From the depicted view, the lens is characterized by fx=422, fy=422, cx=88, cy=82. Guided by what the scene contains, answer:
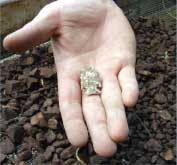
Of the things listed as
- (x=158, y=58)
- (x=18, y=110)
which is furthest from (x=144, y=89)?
(x=18, y=110)

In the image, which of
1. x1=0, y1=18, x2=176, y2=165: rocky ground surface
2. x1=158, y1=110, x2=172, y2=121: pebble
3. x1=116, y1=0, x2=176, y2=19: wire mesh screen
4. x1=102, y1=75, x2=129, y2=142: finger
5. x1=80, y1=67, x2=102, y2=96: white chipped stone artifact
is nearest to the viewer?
x1=102, y1=75, x2=129, y2=142: finger

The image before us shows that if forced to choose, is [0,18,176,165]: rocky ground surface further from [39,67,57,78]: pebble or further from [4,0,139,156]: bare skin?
[4,0,139,156]: bare skin

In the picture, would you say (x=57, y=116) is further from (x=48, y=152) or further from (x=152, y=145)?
(x=152, y=145)

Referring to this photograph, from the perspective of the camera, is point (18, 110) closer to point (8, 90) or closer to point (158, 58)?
point (8, 90)

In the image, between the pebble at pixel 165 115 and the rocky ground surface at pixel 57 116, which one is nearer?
the rocky ground surface at pixel 57 116

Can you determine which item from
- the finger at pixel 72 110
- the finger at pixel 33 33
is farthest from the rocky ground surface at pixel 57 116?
the finger at pixel 33 33

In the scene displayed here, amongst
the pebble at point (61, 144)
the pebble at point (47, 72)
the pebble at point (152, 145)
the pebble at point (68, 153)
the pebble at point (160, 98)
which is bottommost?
the pebble at point (152, 145)

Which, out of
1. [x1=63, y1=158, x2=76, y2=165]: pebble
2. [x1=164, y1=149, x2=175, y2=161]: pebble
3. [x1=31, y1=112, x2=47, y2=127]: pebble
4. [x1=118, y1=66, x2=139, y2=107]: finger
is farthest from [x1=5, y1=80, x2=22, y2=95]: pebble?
[x1=164, y1=149, x2=175, y2=161]: pebble

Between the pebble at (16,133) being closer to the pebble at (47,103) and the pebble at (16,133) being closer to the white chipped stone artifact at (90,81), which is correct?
the pebble at (47,103)

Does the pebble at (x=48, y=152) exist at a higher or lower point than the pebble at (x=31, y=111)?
lower
